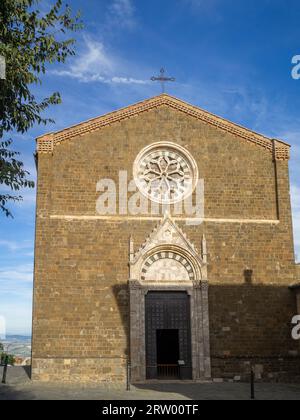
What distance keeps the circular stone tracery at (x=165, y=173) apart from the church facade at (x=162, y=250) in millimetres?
46

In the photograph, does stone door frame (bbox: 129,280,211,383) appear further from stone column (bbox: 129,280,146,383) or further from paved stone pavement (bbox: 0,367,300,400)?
paved stone pavement (bbox: 0,367,300,400)

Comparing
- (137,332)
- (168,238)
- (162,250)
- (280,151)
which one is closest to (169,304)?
(137,332)

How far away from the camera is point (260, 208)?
22438 mm

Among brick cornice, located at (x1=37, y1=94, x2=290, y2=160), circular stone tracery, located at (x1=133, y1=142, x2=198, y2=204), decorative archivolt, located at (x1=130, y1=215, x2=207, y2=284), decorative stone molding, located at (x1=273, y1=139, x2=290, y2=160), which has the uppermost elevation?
brick cornice, located at (x1=37, y1=94, x2=290, y2=160)

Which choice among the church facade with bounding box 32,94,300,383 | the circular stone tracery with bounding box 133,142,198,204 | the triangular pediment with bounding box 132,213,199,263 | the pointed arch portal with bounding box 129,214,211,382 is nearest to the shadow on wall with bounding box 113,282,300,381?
the church facade with bounding box 32,94,300,383

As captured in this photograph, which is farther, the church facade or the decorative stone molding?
the decorative stone molding

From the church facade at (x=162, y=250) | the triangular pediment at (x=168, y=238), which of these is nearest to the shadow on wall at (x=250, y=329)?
the church facade at (x=162, y=250)

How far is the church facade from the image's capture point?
20.3 metres

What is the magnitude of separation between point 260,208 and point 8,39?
44.8ft

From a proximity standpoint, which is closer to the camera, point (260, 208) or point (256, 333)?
point (256, 333)

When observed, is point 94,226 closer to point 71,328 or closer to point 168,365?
point 71,328

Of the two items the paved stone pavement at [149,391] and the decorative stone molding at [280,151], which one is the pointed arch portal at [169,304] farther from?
the decorative stone molding at [280,151]

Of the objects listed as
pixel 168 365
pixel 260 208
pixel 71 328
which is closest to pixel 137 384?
pixel 168 365

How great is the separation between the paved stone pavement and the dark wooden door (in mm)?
1014
